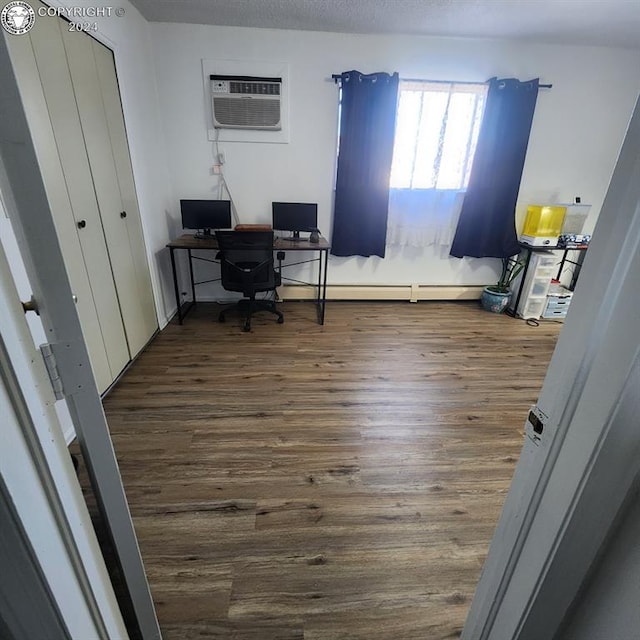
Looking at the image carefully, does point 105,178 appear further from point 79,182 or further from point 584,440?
point 584,440

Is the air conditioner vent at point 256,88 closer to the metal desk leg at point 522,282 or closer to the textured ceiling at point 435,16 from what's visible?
the textured ceiling at point 435,16

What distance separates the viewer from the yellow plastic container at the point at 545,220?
3521 mm

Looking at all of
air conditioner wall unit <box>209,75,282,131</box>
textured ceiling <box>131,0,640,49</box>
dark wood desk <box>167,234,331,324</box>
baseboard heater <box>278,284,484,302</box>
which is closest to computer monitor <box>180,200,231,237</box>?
dark wood desk <box>167,234,331,324</box>

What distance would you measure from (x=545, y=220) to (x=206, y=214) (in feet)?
11.7

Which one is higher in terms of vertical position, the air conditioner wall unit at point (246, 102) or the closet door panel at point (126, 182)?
the air conditioner wall unit at point (246, 102)

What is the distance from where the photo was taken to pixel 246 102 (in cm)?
323

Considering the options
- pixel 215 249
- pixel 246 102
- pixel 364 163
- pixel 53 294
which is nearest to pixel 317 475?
pixel 53 294

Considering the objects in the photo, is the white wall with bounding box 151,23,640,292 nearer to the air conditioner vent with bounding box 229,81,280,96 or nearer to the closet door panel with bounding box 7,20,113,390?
the air conditioner vent with bounding box 229,81,280,96

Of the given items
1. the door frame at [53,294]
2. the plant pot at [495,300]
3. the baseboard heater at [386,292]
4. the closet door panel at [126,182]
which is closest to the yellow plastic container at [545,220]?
the plant pot at [495,300]

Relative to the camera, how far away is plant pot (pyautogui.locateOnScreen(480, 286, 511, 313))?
3.82 metres

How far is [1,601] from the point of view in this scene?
578 mm

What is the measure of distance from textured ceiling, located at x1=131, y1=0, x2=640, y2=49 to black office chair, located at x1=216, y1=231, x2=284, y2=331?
1.78 metres

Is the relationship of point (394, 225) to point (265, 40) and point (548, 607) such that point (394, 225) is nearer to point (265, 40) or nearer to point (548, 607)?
point (265, 40)

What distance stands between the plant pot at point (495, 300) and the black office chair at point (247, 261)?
2478 millimetres
